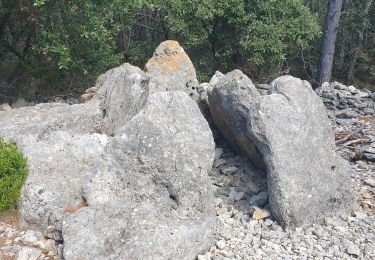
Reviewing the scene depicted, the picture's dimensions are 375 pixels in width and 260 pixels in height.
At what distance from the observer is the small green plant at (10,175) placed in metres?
6.39

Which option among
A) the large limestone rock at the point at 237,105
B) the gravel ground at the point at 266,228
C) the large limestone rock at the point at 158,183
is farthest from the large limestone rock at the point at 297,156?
the large limestone rock at the point at 158,183

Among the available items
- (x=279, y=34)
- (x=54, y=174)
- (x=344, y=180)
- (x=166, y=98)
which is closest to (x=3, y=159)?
(x=54, y=174)

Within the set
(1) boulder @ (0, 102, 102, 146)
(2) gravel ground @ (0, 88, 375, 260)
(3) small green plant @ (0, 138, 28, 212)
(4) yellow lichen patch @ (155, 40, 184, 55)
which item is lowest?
(2) gravel ground @ (0, 88, 375, 260)

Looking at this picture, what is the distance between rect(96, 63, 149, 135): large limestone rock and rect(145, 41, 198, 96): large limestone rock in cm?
86

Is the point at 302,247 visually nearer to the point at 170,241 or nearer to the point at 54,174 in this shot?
the point at 170,241

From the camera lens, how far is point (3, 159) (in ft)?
21.4

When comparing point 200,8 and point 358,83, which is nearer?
point 200,8

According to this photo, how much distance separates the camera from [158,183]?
6414 mm

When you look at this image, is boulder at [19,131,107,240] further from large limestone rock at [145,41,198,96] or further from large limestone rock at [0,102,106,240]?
large limestone rock at [145,41,198,96]

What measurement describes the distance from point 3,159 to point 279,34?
8508 millimetres

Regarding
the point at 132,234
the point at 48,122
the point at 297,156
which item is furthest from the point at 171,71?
the point at 132,234

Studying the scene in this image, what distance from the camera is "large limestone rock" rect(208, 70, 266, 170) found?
7086mm

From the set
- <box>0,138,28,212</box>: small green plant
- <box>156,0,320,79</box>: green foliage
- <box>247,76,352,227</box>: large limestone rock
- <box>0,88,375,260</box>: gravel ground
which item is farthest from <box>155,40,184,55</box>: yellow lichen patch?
<box>0,138,28,212</box>: small green plant

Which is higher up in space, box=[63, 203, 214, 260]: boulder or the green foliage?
the green foliage
